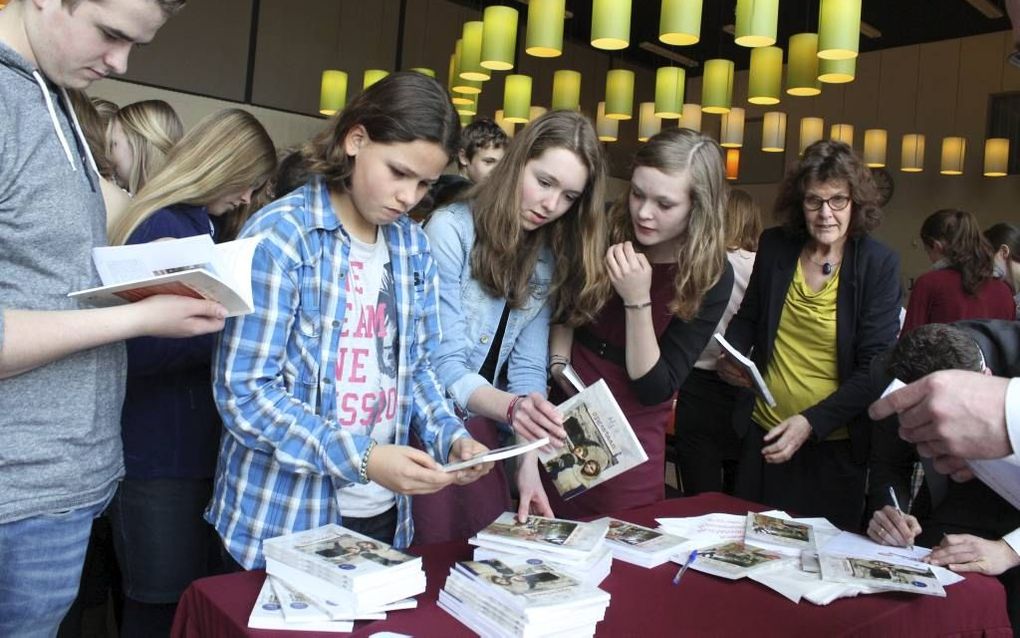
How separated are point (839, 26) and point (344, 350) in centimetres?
319

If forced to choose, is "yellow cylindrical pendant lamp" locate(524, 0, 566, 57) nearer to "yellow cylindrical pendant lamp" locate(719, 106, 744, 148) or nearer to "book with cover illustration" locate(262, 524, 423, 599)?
"yellow cylindrical pendant lamp" locate(719, 106, 744, 148)

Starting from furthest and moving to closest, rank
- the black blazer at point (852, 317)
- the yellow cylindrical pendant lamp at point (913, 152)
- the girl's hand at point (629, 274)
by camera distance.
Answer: the yellow cylindrical pendant lamp at point (913, 152) < the black blazer at point (852, 317) < the girl's hand at point (629, 274)

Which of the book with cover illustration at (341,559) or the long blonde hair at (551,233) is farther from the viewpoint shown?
the long blonde hair at (551,233)

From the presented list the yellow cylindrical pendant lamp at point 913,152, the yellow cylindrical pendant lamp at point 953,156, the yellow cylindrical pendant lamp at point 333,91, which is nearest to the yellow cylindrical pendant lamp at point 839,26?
the yellow cylindrical pendant lamp at point 333,91

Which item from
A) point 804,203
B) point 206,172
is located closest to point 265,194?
point 206,172

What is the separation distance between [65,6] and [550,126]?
112 centimetres

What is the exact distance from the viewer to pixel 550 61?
1027 centimetres

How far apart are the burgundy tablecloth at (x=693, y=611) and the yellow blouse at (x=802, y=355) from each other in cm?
101

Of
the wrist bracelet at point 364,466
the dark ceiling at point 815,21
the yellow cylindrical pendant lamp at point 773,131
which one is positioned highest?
the dark ceiling at point 815,21

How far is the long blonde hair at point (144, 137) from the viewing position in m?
2.47

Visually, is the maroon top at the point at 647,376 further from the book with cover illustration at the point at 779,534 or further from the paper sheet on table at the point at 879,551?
the paper sheet on table at the point at 879,551

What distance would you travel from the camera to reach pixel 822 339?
9.03 ft

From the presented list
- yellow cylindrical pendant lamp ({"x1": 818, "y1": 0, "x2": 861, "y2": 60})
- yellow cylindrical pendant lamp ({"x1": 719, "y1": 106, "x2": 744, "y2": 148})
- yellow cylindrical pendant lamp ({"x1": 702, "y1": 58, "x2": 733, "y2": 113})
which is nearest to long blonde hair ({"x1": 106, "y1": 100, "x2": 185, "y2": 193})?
yellow cylindrical pendant lamp ({"x1": 818, "y1": 0, "x2": 861, "y2": 60})

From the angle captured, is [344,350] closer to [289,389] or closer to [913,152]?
[289,389]
